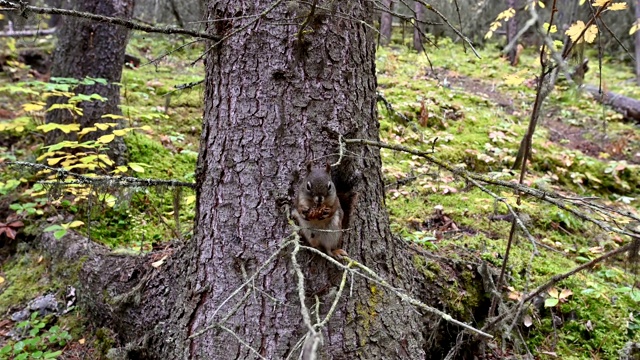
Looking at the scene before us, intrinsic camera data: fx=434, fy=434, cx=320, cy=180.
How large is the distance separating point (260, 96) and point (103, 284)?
182 centimetres

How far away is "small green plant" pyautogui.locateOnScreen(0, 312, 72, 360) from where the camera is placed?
276 cm

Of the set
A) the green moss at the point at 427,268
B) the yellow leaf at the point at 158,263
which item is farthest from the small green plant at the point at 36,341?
the green moss at the point at 427,268

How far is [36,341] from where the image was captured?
2.81 metres

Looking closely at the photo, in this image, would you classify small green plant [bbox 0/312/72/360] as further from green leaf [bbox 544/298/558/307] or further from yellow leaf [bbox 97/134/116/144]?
green leaf [bbox 544/298/558/307]

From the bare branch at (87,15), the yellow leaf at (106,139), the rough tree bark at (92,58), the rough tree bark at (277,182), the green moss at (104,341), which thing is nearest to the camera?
the bare branch at (87,15)

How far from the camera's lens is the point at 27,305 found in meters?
3.27

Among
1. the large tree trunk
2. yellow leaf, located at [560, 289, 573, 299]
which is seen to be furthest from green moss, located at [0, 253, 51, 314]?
yellow leaf, located at [560, 289, 573, 299]

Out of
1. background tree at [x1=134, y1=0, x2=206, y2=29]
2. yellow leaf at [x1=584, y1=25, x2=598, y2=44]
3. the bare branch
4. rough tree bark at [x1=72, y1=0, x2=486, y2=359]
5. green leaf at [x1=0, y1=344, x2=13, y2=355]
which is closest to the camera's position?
the bare branch

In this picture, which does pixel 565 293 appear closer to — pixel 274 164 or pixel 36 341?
pixel 274 164

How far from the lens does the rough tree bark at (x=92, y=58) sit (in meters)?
4.31

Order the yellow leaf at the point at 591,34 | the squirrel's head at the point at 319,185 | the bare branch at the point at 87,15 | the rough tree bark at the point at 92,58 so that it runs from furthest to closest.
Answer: the rough tree bark at the point at 92,58 < the yellow leaf at the point at 591,34 < the squirrel's head at the point at 319,185 < the bare branch at the point at 87,15

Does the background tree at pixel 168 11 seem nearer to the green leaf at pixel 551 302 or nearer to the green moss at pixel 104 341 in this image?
the green moss at pixel 104 341

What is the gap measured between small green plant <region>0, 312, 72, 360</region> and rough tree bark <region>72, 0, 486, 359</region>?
122cm

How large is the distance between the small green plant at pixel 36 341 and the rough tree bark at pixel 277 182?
4.00 feet
